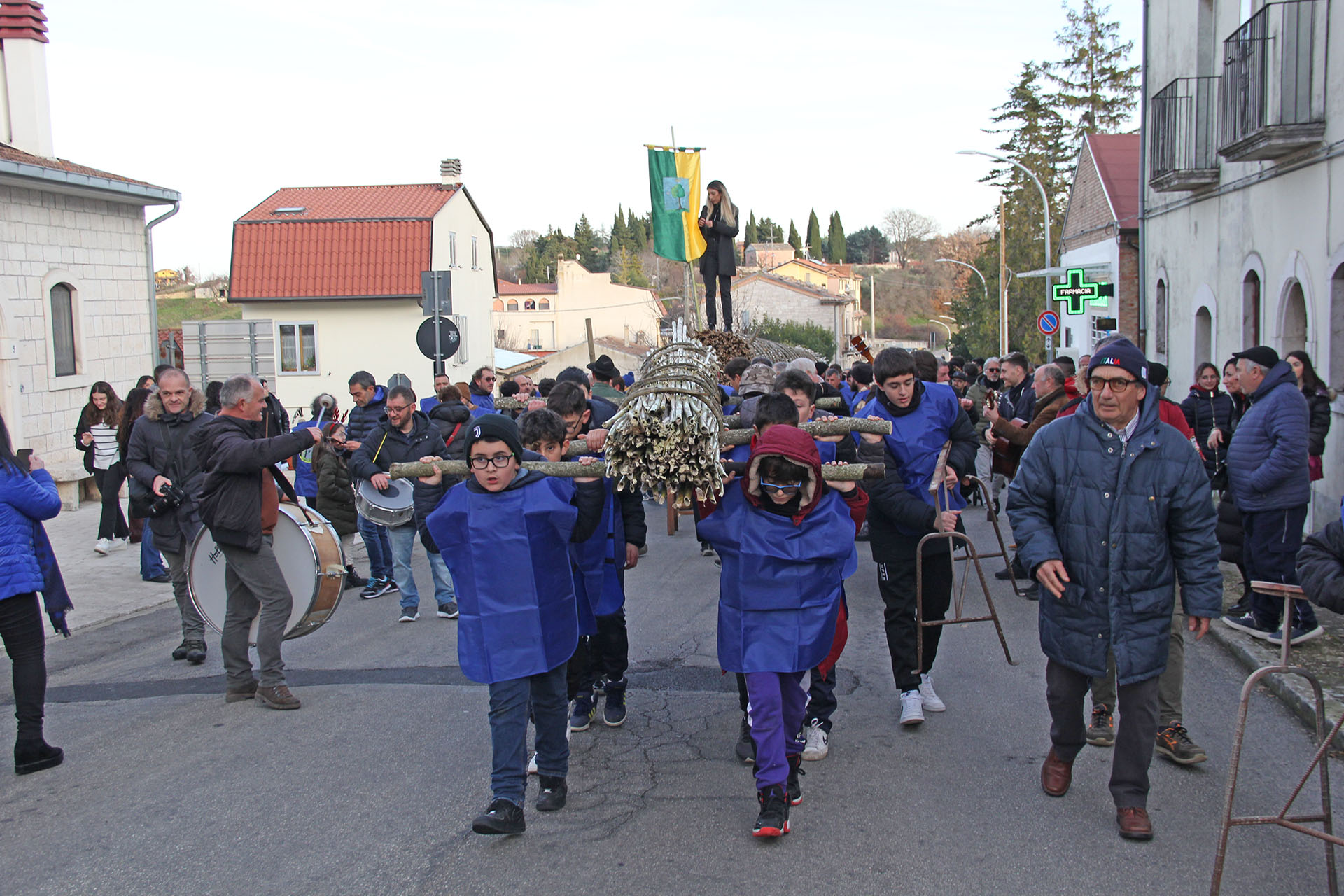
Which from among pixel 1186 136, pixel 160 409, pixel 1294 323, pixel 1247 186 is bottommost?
pixel 160 409

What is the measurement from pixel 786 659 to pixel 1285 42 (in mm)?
10605

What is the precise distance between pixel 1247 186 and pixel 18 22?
1897cm

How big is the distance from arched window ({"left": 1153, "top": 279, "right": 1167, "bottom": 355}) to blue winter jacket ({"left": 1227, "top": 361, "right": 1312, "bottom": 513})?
1152cm

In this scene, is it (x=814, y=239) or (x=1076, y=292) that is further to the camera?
(x=814, y=239)

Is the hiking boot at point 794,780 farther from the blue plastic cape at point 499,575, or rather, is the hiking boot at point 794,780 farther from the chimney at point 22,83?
the chimney at point 22,83

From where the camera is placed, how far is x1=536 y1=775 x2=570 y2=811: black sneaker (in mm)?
4777

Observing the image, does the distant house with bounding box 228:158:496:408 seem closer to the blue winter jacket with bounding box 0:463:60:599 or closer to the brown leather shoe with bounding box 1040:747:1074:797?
the blue winter jacket with bounding box 0:463:60:599

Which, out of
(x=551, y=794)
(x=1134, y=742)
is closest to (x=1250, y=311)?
(x=1134, y=742)

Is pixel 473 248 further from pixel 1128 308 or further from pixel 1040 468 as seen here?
pixel 1040 468

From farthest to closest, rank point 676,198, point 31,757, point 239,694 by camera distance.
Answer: point 676,198, point 239,694, point 31,757

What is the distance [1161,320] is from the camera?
1833 centimetres

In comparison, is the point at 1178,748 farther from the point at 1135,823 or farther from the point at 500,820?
the point at 500,820


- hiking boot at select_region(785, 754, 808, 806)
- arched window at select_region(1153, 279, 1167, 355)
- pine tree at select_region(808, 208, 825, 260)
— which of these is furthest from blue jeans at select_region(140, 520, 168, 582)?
pine tree at select_region(808, 208, 825, 260)

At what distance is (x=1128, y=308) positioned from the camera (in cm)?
2600
